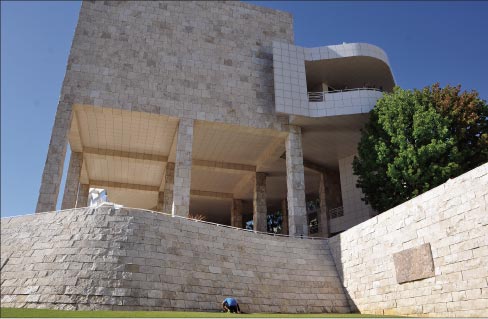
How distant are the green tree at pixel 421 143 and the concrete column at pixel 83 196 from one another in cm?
2214

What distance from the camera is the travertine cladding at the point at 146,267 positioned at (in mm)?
13617

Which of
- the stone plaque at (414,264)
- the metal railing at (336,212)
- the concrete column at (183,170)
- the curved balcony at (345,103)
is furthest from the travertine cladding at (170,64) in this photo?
the stone plaque at (414,264)

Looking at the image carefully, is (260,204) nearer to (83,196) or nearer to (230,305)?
(83,196)

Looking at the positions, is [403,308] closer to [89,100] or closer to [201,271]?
[201,271]

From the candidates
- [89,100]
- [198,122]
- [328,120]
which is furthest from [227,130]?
[89,100]

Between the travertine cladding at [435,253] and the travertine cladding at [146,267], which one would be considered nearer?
the travertine cladding at [435,253]

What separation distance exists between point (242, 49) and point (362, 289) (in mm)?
17492

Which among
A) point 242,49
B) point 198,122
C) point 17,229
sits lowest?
point 17,229

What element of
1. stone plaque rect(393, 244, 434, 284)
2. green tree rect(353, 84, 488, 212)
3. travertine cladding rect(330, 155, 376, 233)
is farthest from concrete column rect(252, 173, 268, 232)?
stone plaque rect(393, 244, 434, 284)

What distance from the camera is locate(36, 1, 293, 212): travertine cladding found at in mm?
24219

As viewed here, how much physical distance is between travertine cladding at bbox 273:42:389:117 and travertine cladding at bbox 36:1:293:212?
125cm

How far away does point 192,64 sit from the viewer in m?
26.4

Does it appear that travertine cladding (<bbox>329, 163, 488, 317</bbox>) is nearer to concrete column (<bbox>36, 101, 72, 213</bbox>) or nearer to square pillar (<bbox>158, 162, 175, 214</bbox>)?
square pillar (<bbox>158, 162, 175, 214</bbox>)

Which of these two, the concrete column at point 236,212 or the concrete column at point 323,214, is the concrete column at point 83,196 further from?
the concrete column at point 323,214
